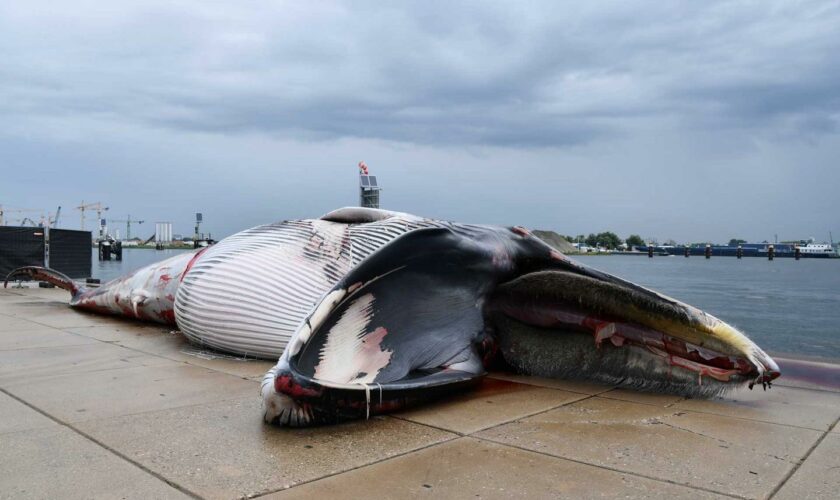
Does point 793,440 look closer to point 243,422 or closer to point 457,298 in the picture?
point 457,298

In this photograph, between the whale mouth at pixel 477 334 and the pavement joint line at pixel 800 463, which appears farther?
the whale mouth at pixel 477 334

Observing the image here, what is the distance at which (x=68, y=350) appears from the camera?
5.85 m

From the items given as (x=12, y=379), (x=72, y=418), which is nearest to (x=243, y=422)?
(x=72, y=418)

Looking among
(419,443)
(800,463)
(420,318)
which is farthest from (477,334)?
(800,463)

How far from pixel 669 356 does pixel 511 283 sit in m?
1.19

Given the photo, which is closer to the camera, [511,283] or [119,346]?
[511,283]

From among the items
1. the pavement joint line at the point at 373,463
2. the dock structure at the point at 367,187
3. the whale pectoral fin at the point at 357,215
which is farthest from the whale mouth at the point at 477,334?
the dock structure at the point at 367,187

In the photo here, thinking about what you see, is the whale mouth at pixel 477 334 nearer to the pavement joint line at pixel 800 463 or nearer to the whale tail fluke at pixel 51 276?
the pavement joint line at pixel 800 463

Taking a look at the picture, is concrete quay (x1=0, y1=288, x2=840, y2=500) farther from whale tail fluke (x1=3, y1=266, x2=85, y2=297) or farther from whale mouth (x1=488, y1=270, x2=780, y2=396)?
whale tail fluke (x1=3, y1=266, x2=85, y2=297)

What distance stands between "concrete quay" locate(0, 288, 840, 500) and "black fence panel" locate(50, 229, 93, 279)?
13016mm

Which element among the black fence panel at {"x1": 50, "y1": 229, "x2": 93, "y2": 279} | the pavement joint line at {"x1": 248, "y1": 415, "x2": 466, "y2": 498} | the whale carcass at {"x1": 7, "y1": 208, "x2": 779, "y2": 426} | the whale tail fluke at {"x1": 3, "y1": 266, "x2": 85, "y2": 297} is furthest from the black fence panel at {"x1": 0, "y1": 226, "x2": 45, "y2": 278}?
the pavement joint line at {"x1": 248, "y1": 415, "x2": 466, "y2": 498}

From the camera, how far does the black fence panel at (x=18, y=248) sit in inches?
604

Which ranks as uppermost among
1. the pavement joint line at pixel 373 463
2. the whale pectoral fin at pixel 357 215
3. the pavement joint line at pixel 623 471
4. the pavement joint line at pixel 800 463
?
the whale pectoral fin at pixel 357 215

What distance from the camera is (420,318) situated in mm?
4371
